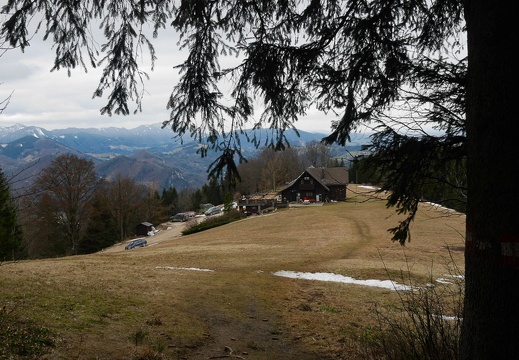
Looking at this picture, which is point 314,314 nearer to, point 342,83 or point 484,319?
point 342,83

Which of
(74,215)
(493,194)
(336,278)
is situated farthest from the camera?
(74,215)

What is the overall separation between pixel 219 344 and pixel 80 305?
3058 mm

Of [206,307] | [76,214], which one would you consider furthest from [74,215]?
[206,307]

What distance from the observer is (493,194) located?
2.61 meters

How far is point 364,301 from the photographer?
11203 mm

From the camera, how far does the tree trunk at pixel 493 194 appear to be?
8.20 feet

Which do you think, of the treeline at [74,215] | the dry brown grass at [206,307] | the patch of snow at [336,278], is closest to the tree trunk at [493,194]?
the dry brown grass at [206,307]

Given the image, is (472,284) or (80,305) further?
(80,305)

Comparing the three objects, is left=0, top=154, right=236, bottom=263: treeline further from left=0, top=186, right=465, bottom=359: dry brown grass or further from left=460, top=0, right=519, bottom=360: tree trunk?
left=460, top=0, right=519, bottom=360: tree trunk

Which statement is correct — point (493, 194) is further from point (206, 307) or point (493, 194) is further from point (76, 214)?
point (76, 214)

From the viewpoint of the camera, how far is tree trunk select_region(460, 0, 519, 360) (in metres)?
2.50

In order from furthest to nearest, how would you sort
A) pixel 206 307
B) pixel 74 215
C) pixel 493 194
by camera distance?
pixel 74 215
pixel 206 307
pixel 493 194

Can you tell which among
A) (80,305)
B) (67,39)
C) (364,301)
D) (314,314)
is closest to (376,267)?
(364,301)

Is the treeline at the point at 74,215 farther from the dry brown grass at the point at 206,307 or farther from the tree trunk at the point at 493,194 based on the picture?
the tree trunk at the point at 493,194
